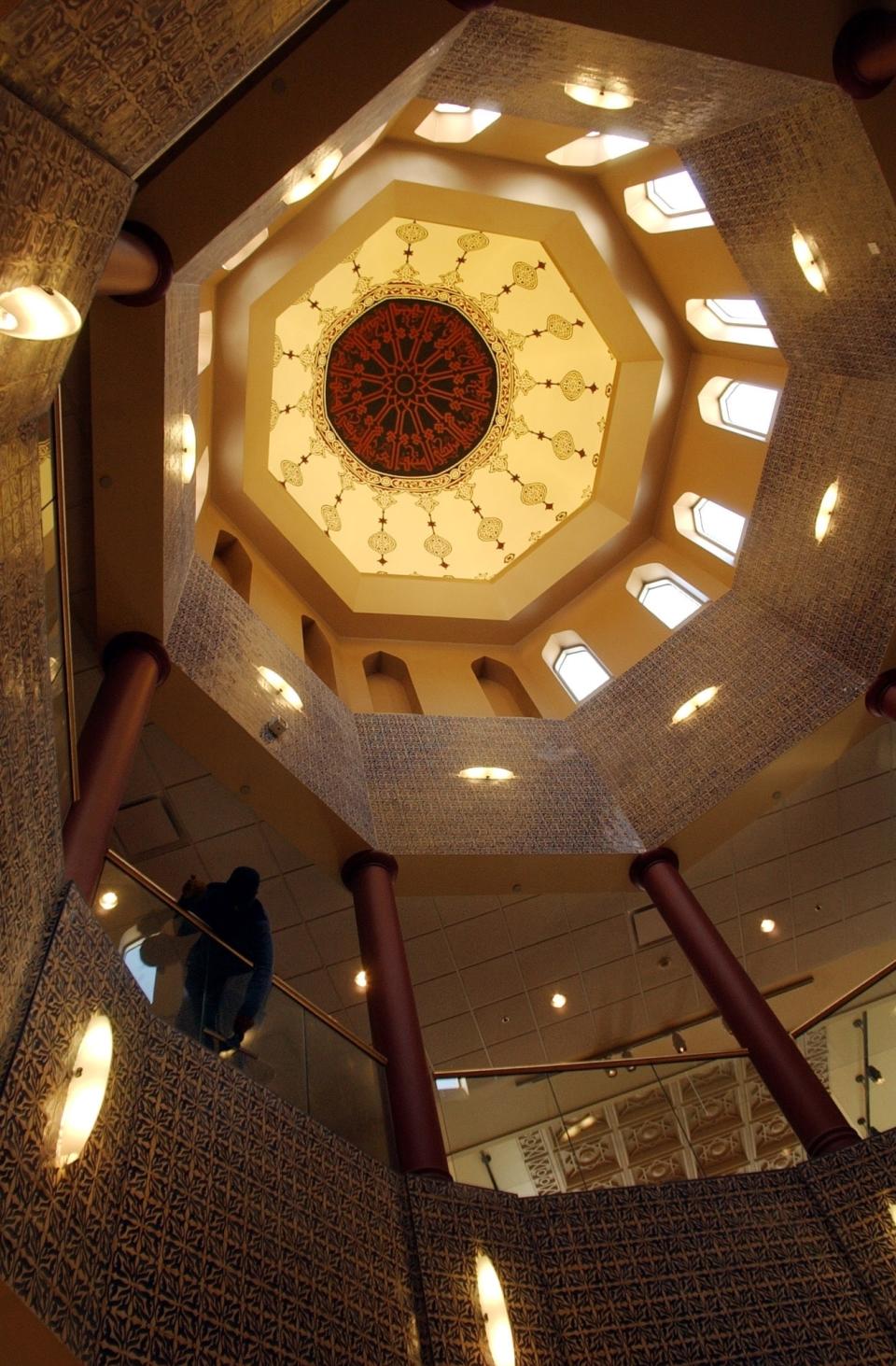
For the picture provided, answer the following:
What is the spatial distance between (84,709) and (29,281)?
13.3 ft

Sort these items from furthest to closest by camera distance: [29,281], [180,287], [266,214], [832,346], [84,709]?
[832,346] → [84,709] → [266,214] → [180,287] → [29,281]

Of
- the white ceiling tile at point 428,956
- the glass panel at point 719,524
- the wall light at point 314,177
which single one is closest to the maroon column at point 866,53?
the wall light at point 314,177

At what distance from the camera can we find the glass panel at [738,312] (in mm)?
9023

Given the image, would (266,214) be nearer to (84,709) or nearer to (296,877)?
(84,709)

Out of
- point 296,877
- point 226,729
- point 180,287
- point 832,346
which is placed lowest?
point 296,877

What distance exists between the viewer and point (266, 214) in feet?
20.5

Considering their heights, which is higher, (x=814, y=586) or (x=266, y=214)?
(x=266, y=214)

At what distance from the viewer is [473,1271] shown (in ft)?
12.6

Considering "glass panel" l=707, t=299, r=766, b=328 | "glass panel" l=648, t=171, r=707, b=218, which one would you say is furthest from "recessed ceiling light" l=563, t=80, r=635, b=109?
"glass panel" l=707, t=299, r=766, b=328

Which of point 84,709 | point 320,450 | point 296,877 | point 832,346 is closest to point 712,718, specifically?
point 832,346

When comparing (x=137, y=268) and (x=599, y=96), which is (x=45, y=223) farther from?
(x=599, y=96)

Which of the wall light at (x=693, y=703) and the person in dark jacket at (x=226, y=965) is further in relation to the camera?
the wall light at (x=693, y=703)

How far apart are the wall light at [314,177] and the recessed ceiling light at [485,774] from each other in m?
4.54

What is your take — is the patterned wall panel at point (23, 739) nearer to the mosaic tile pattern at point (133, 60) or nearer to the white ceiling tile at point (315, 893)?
the mosaic tile pattern at point (133, 60)
